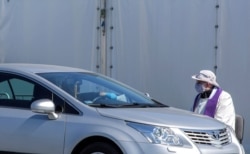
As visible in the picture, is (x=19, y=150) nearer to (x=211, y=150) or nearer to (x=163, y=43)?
(x=211, y=150)

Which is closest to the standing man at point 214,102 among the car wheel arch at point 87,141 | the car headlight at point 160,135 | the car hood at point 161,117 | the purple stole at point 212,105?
the purple stole at point 212,105

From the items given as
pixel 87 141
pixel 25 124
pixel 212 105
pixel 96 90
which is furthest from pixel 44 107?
pixel 212 105

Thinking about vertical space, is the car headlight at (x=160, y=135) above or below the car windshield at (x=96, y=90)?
below

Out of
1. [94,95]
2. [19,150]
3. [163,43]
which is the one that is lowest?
[19,150]

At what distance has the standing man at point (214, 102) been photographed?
8797mm

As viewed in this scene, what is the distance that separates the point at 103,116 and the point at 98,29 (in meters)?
5.16

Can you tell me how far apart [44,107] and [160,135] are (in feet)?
4.01

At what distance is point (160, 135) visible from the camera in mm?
7039

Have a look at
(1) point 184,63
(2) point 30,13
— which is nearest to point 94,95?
(1) point 184,63

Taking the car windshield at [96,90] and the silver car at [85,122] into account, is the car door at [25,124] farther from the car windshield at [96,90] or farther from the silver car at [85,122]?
the car windshield at [96,90]

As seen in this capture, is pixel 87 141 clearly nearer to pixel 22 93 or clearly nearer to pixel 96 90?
pixel 96 90

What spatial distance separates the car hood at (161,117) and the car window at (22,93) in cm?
46

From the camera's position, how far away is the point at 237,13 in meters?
10.7

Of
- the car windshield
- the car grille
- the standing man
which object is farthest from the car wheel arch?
the standing man
